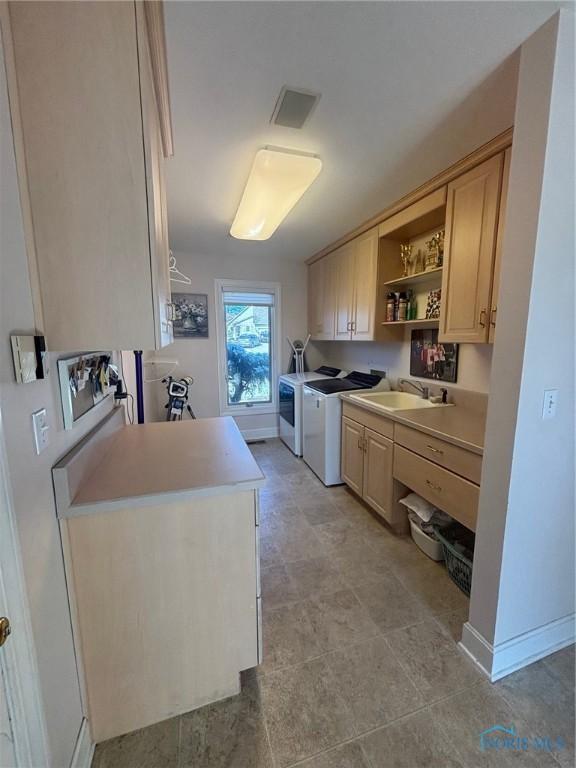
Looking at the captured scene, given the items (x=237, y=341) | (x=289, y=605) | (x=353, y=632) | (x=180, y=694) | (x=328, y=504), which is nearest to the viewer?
(x=180, y=694)

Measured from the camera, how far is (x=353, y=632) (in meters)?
1.50

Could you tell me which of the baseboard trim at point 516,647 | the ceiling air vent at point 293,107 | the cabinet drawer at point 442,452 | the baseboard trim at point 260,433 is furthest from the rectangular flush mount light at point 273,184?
the baseboard trim at point 260,433

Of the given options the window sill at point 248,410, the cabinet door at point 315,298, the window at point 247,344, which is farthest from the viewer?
the window sill at point 248,410

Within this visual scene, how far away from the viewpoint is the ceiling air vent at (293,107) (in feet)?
4.08

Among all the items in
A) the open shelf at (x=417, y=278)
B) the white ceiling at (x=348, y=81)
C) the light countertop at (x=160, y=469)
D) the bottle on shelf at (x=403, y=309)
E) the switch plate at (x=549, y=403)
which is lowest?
the light countertop at (x=160, y=469)

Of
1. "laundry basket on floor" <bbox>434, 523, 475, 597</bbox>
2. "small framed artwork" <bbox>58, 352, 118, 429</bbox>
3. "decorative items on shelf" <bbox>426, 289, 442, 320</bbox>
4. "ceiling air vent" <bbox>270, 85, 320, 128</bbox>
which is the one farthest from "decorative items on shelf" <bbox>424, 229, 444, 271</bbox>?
"small framed artwork" <bbox>58, 352, 118, 429</bbox>

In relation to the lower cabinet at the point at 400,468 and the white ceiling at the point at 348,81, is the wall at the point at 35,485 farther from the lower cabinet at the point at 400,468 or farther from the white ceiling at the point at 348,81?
the lower cabinet at the point at 400,468

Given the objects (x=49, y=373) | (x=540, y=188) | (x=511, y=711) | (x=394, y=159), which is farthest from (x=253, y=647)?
(x=394, y=159)

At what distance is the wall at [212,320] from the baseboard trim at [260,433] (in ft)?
0.14

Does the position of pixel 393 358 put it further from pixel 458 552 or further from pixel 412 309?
pixel 458 552

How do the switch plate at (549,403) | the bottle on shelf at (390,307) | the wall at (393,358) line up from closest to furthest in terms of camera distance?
1. the switch plate at (549,403)
2. the wall at (393,358)
3. the bottle on shelf at (390,307)

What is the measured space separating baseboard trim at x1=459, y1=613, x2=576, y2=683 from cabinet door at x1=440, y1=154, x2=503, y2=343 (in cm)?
136

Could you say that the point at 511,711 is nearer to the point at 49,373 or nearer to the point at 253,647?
the point at 253,647

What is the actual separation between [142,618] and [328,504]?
70.6 inches
